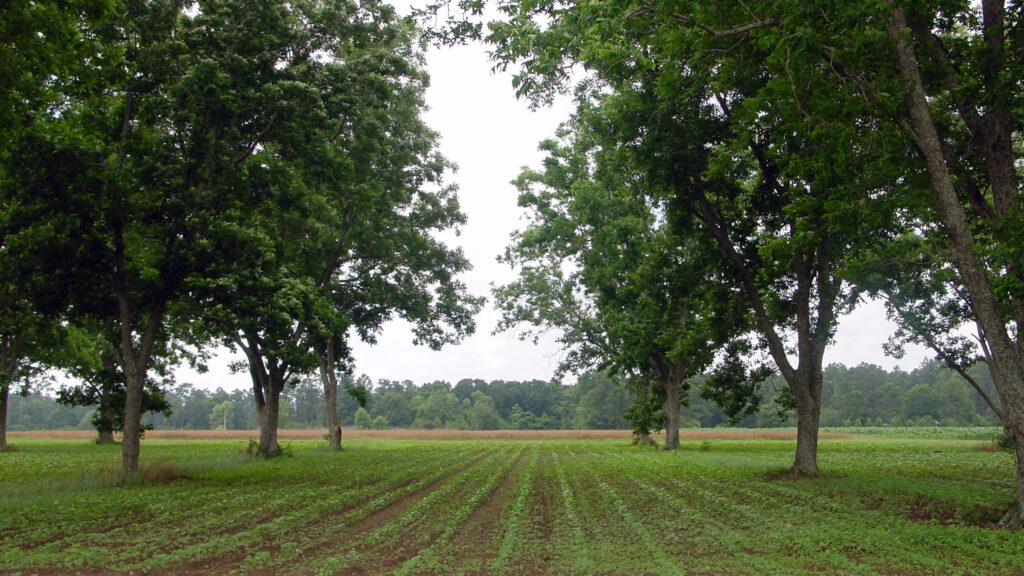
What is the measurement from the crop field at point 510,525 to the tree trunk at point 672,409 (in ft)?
51.9

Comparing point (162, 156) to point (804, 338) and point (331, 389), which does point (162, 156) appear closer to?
point (804, 338)

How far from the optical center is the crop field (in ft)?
23.7

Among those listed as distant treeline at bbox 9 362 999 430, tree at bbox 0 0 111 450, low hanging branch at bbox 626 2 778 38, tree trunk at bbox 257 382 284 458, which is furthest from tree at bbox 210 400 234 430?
low hanging branch at bbox 626 2 778 38

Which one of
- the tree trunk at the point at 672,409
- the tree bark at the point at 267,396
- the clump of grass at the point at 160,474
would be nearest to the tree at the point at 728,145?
the tree trunk at the point at 672,409

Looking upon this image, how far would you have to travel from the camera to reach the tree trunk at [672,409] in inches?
1308

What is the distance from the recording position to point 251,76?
16.4m

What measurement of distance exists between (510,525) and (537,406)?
13005 centimetres

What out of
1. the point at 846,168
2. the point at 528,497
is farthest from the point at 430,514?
the point at 846,168

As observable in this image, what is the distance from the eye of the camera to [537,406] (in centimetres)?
13788

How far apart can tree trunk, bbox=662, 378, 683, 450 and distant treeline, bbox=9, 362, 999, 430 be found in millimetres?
59972

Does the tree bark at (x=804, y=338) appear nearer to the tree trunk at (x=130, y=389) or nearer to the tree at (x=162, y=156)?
the tree at (x=162, y=156)

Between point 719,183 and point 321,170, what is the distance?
11.5 m

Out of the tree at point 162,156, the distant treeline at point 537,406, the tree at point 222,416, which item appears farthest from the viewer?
the tree at point 222,416

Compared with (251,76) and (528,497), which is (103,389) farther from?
(528,497)
